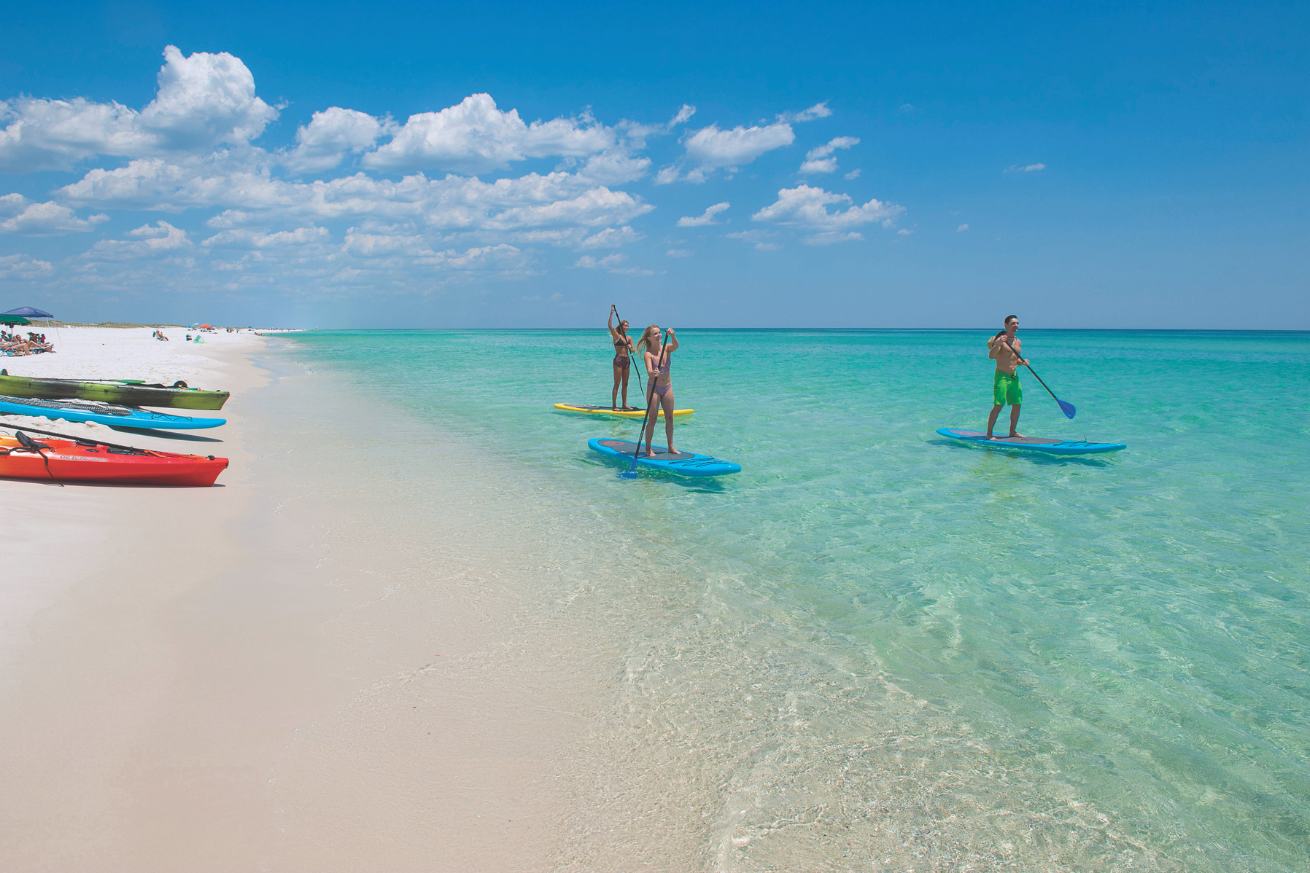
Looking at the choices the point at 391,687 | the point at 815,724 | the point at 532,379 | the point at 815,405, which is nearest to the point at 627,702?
the point at 815,724

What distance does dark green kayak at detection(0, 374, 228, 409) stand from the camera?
12430mm

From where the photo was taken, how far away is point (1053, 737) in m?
3.85

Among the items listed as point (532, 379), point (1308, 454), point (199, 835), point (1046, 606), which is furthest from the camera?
point (532, 379)

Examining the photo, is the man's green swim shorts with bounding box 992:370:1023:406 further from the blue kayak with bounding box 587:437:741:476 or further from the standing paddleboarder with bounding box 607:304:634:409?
the standing paddleboarder with bounding box 607:304:634:409

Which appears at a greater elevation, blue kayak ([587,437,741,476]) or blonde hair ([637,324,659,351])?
blonde hair ([637,324,659,351])

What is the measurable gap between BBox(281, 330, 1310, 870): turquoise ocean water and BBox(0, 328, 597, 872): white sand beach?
2.02 ft

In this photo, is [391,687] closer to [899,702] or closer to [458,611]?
[458,611]

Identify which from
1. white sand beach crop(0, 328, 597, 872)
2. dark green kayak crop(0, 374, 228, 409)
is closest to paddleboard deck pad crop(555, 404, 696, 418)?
dark green kayak crop(0, 374, 228, 409)

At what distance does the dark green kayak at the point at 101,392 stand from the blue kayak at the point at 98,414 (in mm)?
365

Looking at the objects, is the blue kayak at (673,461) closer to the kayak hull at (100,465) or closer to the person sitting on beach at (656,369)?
the person sitting on beach at (656,369)

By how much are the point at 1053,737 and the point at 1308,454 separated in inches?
499

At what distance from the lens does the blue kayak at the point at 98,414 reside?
37.0ft

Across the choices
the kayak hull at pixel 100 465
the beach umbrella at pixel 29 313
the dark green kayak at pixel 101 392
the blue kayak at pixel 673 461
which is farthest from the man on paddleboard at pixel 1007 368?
the beach umbrella at pixel 29 313

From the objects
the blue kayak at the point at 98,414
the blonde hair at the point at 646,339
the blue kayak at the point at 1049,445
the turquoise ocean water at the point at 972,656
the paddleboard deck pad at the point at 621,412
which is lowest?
the turquoise ocean water at the point at 972,656
